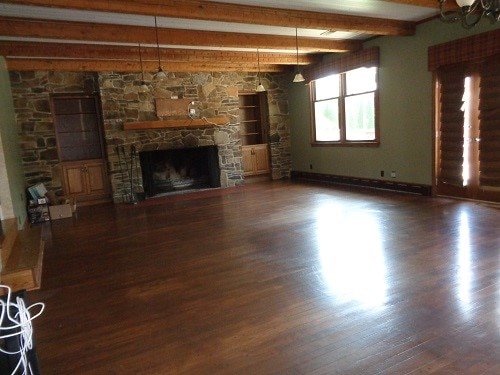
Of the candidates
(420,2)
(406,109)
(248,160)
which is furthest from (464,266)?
(248,160)

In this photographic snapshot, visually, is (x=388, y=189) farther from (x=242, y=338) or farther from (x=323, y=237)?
(x=242, y=338)

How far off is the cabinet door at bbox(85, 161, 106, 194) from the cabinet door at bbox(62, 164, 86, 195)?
0.37 ft

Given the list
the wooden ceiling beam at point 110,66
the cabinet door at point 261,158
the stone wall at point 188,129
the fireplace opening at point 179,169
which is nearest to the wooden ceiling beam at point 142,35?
the wooden ceiling beam at point 110,66

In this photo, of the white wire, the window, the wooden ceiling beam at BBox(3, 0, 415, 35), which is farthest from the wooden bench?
the window

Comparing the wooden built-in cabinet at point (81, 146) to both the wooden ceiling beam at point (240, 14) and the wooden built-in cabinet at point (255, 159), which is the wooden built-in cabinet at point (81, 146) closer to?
the wooden built-in cabinet at point (255, 159)

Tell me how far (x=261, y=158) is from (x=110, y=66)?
4093 mm

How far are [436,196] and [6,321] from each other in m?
6.06

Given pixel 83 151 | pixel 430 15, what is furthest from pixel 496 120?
pixel 83 151

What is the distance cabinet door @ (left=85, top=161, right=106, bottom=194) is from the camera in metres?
7.80

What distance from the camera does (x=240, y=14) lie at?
4.63 meters

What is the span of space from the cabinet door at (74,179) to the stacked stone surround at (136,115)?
0.58 ft

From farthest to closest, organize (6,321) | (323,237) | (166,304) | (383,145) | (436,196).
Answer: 1. (383,145)
2. (436,196)
3. (323,237)
4. (166,304)
5. (6,321)

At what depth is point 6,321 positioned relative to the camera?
1.62m

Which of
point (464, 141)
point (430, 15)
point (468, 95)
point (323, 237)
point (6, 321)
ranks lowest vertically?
point (323, 237)
